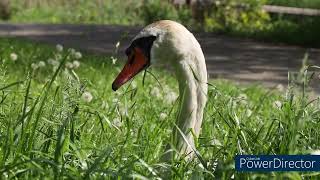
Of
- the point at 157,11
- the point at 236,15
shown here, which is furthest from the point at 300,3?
the point at 157,11

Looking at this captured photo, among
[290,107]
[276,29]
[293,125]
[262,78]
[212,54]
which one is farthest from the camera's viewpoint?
[276,29]

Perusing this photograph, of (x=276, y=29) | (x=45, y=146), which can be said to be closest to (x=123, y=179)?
(x=45, y=146)

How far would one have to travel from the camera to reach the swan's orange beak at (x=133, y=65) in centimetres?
349

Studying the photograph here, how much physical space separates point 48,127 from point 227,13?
13.4 meters

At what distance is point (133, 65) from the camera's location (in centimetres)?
353

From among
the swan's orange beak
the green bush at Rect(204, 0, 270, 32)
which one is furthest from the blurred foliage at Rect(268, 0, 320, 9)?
the swan's orange beak

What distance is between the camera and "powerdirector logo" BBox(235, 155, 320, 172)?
8.78ft

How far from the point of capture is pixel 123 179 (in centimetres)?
279

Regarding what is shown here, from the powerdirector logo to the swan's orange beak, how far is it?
0.90m

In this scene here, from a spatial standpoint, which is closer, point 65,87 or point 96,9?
point 65,87

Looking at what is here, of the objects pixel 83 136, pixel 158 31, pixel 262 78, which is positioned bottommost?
pixel 262 78

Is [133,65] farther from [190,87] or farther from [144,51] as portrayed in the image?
[190,87]

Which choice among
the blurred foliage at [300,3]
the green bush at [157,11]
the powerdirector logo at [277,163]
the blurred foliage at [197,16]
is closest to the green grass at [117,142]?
the powerdirector logo at [277,163]

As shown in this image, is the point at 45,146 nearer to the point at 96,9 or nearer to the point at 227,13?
the point at 227,13
